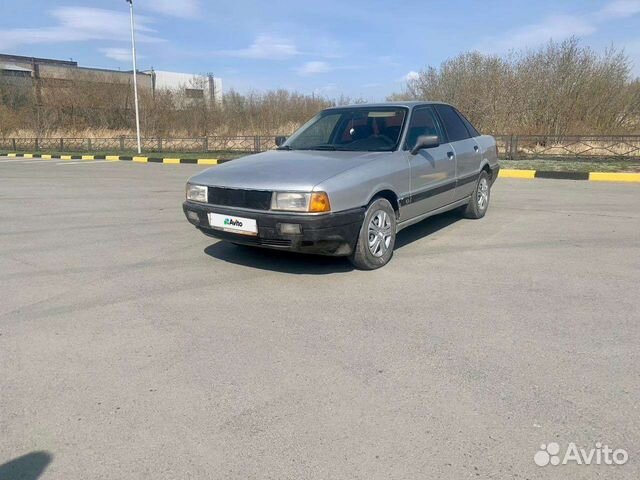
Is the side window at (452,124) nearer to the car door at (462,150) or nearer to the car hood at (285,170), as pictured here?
the car door at (462,150)

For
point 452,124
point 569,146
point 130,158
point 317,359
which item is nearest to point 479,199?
point 452,124

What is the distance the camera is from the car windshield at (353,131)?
214 inches

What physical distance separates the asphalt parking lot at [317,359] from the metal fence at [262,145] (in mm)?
11599

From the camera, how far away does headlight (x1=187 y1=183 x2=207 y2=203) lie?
16.1ft

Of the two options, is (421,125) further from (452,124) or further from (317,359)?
(317,359)

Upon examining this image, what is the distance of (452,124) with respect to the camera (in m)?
6.59

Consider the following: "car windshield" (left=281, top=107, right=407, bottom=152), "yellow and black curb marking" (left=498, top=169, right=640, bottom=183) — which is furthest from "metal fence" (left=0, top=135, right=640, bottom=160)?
"car windshield" (left=281, top=107, right=407, bottom=152)

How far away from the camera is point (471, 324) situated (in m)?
3.62

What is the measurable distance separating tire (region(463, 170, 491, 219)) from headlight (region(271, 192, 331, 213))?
3400 mm

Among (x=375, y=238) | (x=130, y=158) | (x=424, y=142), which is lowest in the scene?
(x=375, y=238)

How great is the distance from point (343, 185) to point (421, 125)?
6.26 feet

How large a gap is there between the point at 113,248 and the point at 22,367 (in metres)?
3.01

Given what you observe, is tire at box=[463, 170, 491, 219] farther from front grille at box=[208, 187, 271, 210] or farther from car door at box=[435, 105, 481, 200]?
front grille at box=[208, 187, 271, 210]

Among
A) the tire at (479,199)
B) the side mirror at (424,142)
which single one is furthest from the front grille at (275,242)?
the tire at (479,199)
